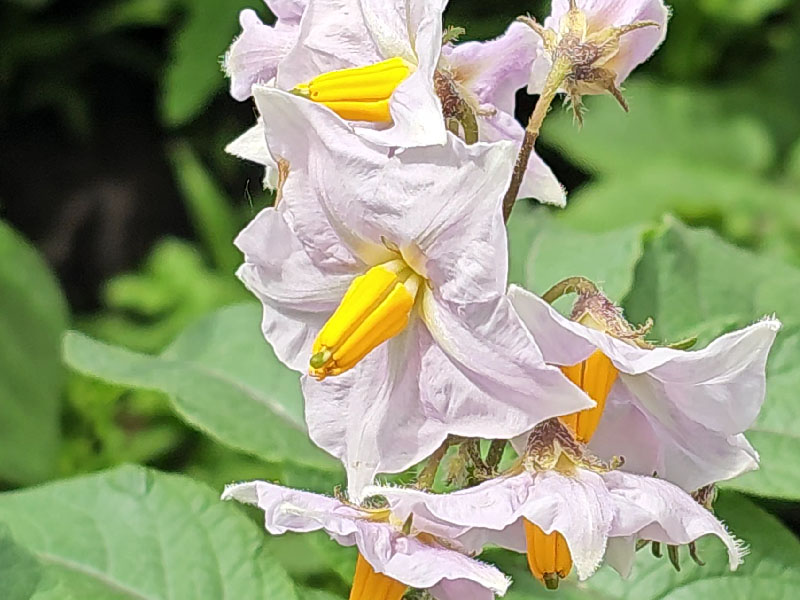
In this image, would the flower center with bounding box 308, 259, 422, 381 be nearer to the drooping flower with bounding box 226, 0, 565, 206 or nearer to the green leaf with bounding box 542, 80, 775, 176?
the drooping flower with bounding box 226, 0, 565, 206

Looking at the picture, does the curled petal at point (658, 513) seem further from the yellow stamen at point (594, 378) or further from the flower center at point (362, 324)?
the flower center at point (362, 324)

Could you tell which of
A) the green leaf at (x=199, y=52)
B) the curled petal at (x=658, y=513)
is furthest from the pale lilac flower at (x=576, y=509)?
the green leaf at (x=199, y=52)

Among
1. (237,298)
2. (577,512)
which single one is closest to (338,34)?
(577,512)

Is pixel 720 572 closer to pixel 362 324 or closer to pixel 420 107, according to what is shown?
pixel 362 324

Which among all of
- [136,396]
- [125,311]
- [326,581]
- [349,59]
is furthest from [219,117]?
[349,59]

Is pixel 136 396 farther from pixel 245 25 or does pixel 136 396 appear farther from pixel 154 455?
pixel 245 25

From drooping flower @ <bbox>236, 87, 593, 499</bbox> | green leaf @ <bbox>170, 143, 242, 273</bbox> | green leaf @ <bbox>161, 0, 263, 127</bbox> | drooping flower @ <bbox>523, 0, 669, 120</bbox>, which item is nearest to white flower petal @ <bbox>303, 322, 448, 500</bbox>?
drooping flower @ <bbox>236, 87, 593, 499</bbox>
